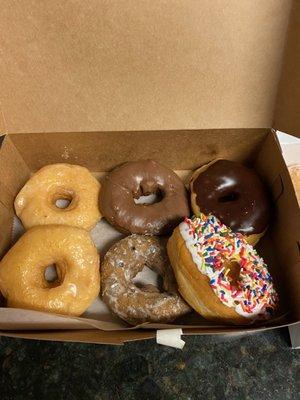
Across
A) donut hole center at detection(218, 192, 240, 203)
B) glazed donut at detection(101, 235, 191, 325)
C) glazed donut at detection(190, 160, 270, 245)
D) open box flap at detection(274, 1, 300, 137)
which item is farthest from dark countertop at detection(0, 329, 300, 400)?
open box flap at detection(274, 1, 300, 137)

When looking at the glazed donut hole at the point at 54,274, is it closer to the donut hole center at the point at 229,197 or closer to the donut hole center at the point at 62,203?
the donut hole center at the point at 62,203

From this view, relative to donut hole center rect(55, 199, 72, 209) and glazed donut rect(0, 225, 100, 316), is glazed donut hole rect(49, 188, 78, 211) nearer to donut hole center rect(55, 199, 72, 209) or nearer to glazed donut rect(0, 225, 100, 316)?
donut hole center rect(55, 199, 72, 209)

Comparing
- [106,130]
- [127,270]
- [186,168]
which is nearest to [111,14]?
[106,130]

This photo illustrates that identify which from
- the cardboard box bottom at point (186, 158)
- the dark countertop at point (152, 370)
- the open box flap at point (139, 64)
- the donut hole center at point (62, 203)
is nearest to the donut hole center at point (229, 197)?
the cardboard box bottom at point (186, 158)

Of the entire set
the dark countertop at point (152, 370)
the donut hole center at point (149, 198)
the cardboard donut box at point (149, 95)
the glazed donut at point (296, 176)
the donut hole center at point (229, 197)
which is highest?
the cardboard donut box at point (149, 95)

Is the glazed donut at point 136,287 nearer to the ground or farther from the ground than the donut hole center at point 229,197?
nearer to the ground

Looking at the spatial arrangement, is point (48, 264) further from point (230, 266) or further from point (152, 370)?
point (230, 266)

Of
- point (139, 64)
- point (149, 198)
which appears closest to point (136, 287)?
point (149, 198)
